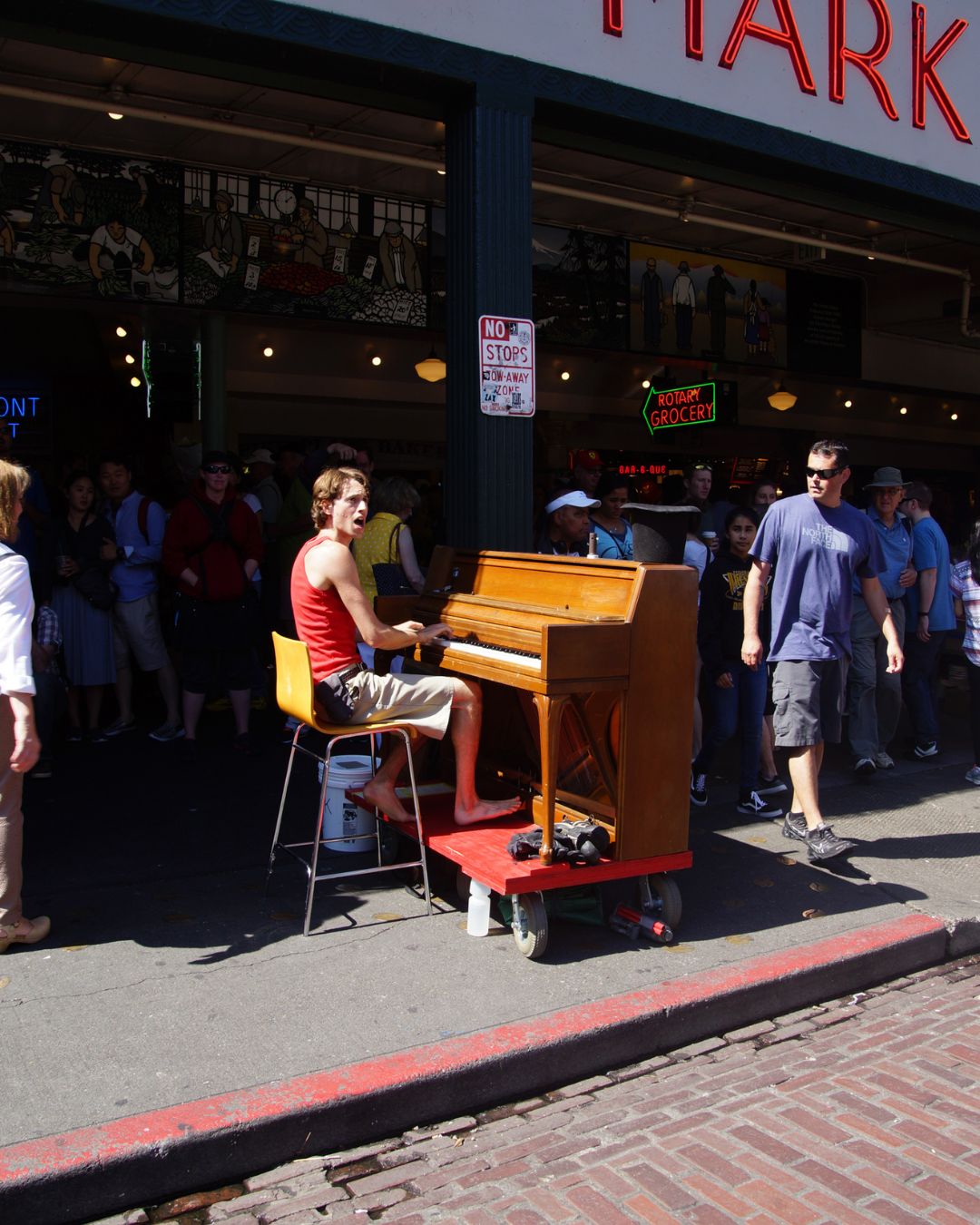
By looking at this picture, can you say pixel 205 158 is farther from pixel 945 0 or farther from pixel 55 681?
pixel 945 0

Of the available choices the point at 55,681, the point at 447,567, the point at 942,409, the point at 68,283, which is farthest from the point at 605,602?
the point at 942,409

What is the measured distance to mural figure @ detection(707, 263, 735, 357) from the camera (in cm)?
1257

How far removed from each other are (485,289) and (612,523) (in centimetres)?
171

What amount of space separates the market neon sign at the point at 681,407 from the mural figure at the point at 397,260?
12.7 feet

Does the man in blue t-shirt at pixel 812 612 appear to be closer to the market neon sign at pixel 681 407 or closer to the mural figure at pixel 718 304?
the market neon sign at pixel 681 407

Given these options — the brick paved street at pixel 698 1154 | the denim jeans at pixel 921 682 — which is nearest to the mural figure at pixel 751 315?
the denim jeans at pixel 921 682

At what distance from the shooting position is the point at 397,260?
1020 cm

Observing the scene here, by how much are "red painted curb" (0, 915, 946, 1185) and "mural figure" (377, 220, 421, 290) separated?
728 cm

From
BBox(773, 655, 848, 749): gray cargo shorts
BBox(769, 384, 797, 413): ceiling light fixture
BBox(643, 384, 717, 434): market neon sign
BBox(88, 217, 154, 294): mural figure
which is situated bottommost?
BBox(773, 655, 848, 749): gray cargo shorts

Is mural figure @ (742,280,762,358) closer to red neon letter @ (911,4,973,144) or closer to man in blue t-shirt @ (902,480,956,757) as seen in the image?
red neon letter @ (911,4,973,144)

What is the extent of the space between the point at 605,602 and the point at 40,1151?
2769 millimetres

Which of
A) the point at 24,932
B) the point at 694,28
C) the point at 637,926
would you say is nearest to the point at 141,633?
the point at 24,932

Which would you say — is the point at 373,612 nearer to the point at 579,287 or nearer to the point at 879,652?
the point at 879,652

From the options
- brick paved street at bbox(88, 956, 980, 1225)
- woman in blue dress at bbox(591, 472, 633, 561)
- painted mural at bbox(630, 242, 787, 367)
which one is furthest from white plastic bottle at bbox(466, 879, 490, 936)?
painted mural at bbox(630, 242, 787, 367)
